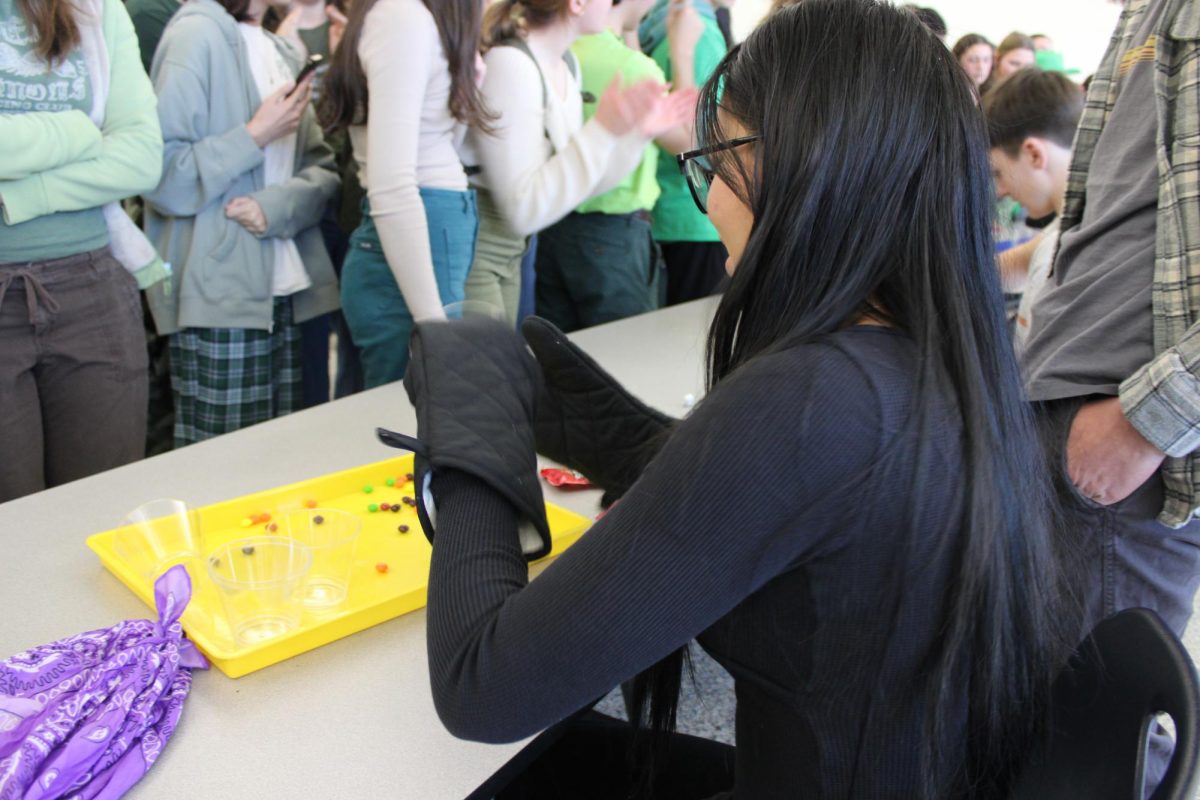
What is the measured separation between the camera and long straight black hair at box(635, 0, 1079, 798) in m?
0.67

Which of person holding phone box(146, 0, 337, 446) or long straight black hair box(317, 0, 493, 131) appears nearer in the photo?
long straight black hair box(317, 0, 493, 131)

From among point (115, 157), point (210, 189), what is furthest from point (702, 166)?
point (210, 189)

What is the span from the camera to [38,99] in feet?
5.01

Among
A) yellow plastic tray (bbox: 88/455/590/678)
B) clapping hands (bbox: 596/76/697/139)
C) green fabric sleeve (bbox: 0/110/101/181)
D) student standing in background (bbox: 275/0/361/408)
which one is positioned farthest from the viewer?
student standing in background (bbox: 275/0/361/408)

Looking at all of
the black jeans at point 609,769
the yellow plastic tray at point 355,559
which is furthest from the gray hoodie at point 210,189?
the black jeans at point 609,769

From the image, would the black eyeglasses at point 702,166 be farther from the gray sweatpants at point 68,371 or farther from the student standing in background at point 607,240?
the student standing in background at point 607,240

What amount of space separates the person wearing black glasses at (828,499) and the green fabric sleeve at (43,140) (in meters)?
1.09

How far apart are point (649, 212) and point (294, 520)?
186 cm

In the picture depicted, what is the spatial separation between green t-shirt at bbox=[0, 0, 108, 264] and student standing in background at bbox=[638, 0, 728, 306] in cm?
165

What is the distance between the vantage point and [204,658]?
89cm

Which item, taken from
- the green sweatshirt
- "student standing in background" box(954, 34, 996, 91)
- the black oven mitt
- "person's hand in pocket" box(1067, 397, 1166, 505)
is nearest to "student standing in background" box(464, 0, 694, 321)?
the green sweatshirt

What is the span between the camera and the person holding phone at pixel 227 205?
6.68ft

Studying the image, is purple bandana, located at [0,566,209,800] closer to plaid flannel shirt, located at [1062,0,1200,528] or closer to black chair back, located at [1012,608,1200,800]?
black chair back, located at [1012,608,1200,800]

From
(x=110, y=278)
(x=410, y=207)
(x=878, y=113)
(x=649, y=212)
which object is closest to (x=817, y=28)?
(x=878, y=113)
